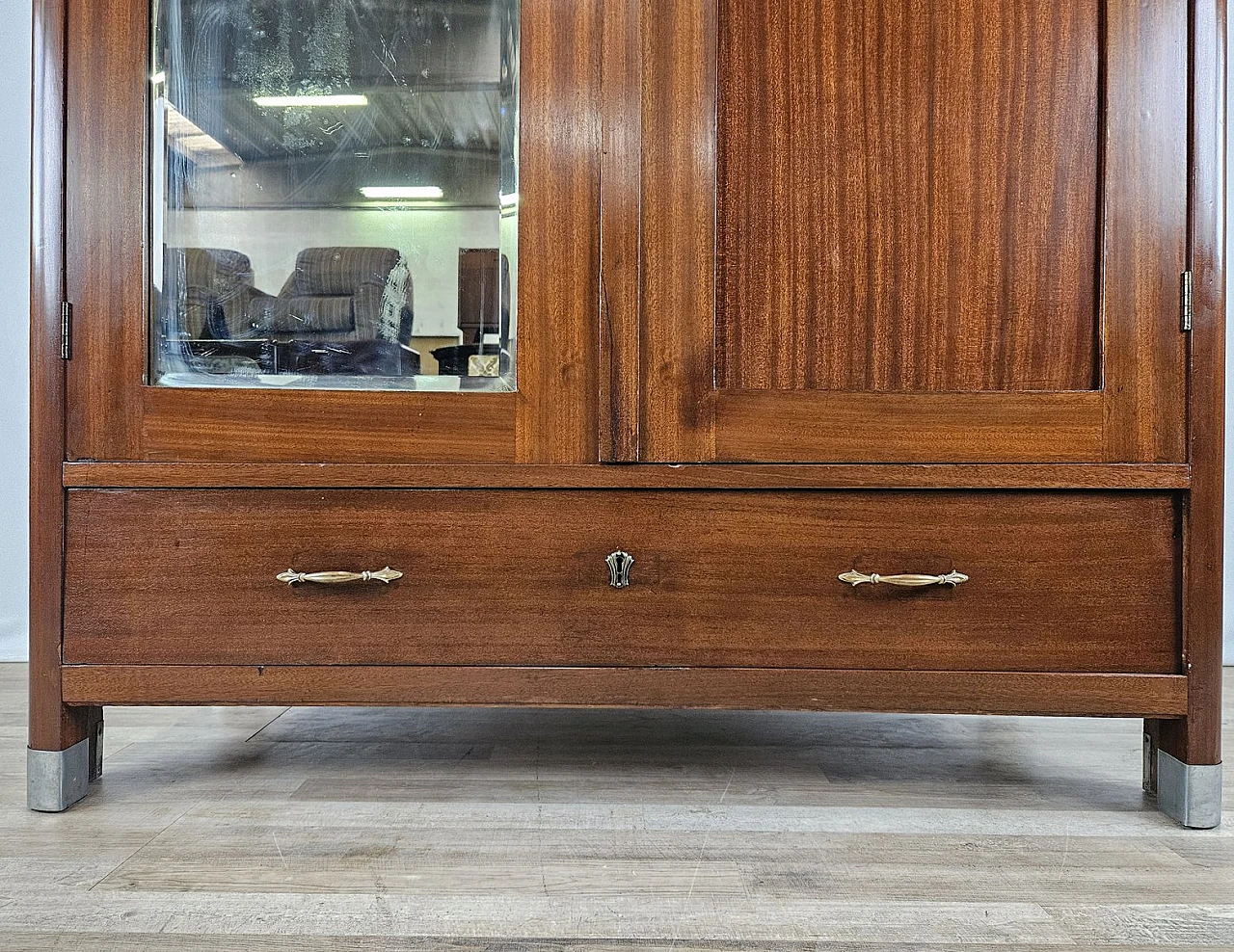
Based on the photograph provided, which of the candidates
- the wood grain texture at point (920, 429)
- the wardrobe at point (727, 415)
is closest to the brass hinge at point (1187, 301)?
the wardrobe at point (727, 415)

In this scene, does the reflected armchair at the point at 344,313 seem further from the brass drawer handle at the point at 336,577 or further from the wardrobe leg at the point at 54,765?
the wardrobe leg at the point at 54,765

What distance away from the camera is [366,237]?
920 millimetres

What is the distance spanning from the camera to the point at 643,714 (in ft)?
4.08

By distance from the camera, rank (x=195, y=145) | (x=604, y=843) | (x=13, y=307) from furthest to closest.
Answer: (x=13, y=307) < (x=195, y=145) < (x=604, y=843)

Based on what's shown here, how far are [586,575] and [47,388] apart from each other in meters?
0.57

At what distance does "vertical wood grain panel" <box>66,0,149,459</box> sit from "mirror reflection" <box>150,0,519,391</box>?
0.03m

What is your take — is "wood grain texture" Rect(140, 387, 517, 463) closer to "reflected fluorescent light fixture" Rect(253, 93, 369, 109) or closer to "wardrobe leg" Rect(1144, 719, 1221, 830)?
"reflected fluorescent light fixture" Rect(253, 93, 369, 109)

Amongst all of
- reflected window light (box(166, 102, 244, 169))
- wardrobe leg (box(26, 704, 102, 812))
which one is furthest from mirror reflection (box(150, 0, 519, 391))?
wardrobe leg (box(26, 704, 102, 812))

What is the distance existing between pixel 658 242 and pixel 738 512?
28 centimetres

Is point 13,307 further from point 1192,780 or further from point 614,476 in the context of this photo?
point 1192,780

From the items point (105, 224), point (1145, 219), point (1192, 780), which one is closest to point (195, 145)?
point (105, 224)

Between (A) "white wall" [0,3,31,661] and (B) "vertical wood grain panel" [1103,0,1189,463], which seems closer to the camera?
(B) "vertical wood grain panel" [1103,0,1189,463]

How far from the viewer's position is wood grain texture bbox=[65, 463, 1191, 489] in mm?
844

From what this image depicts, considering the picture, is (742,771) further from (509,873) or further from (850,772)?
(509,873)
